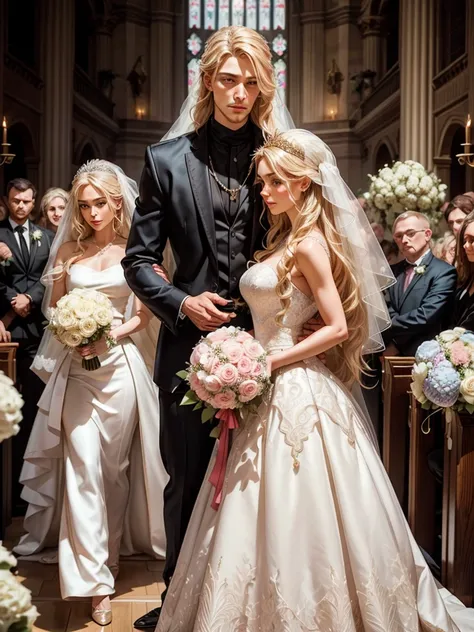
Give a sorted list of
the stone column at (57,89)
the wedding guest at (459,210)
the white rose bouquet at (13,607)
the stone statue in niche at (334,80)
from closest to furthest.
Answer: the white rose bouquet at (13,607), the wedding guest at (459,210), the stone column at (57,89), the stone statue in niche at (334,80)

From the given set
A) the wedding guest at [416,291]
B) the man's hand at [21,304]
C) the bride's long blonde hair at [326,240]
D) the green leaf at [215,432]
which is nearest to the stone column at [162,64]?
the man's hand at [21,304]

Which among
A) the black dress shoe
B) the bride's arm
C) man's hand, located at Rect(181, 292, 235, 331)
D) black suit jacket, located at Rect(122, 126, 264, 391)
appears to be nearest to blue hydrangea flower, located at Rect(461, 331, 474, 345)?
the bride's arm

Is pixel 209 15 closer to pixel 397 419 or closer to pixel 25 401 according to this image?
pixel 25 401

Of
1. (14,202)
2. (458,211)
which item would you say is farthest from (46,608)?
(458,211)

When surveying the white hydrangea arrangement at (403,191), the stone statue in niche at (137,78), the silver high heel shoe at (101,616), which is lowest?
the silver high heel shoe at (101,616)

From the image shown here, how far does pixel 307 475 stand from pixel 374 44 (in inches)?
534

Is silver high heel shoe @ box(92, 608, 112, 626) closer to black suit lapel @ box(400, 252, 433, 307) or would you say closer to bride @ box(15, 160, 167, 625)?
bride @ box(15, 160, 167, 625)

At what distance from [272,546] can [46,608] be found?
58.9 inches

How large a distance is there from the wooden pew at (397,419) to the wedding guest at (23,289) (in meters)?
2.47

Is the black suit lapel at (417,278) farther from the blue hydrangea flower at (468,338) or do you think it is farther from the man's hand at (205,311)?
the man's hand at (205,311)

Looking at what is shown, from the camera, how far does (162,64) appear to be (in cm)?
1566

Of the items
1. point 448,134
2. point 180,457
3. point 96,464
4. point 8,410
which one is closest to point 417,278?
point 96,464

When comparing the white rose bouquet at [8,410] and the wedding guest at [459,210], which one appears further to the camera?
the wedding guest at [459,210]

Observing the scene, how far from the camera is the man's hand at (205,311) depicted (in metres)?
3.27
